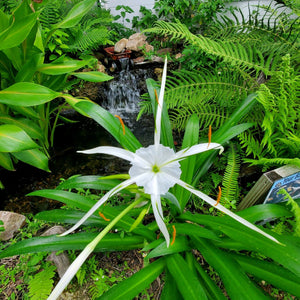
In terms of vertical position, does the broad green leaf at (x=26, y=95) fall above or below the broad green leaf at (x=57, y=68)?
below

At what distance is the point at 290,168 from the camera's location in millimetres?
903

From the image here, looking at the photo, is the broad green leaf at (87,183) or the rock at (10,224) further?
the rock at (10,224)

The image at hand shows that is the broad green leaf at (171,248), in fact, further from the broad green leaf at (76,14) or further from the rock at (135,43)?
the rock at (135,43)

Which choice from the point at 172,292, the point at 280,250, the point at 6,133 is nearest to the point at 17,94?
the point at 6,133

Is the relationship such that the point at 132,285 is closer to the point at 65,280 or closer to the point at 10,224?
the point at 65,280

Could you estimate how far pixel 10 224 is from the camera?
1.23 meters

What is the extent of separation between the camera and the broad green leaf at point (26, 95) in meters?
1.28

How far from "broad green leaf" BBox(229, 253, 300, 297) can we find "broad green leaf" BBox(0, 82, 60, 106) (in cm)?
136

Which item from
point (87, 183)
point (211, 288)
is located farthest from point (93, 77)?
point (211, 288)

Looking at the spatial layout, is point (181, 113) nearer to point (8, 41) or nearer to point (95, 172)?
point (95, 172)

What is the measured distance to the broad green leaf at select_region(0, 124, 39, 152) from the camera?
120cm

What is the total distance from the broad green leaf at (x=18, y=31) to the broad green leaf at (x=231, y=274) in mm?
1439

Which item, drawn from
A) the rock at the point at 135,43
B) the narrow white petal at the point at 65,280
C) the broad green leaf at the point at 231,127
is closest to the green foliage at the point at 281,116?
the broad green leaf at the point at 231,127

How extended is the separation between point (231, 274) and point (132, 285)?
33cm
